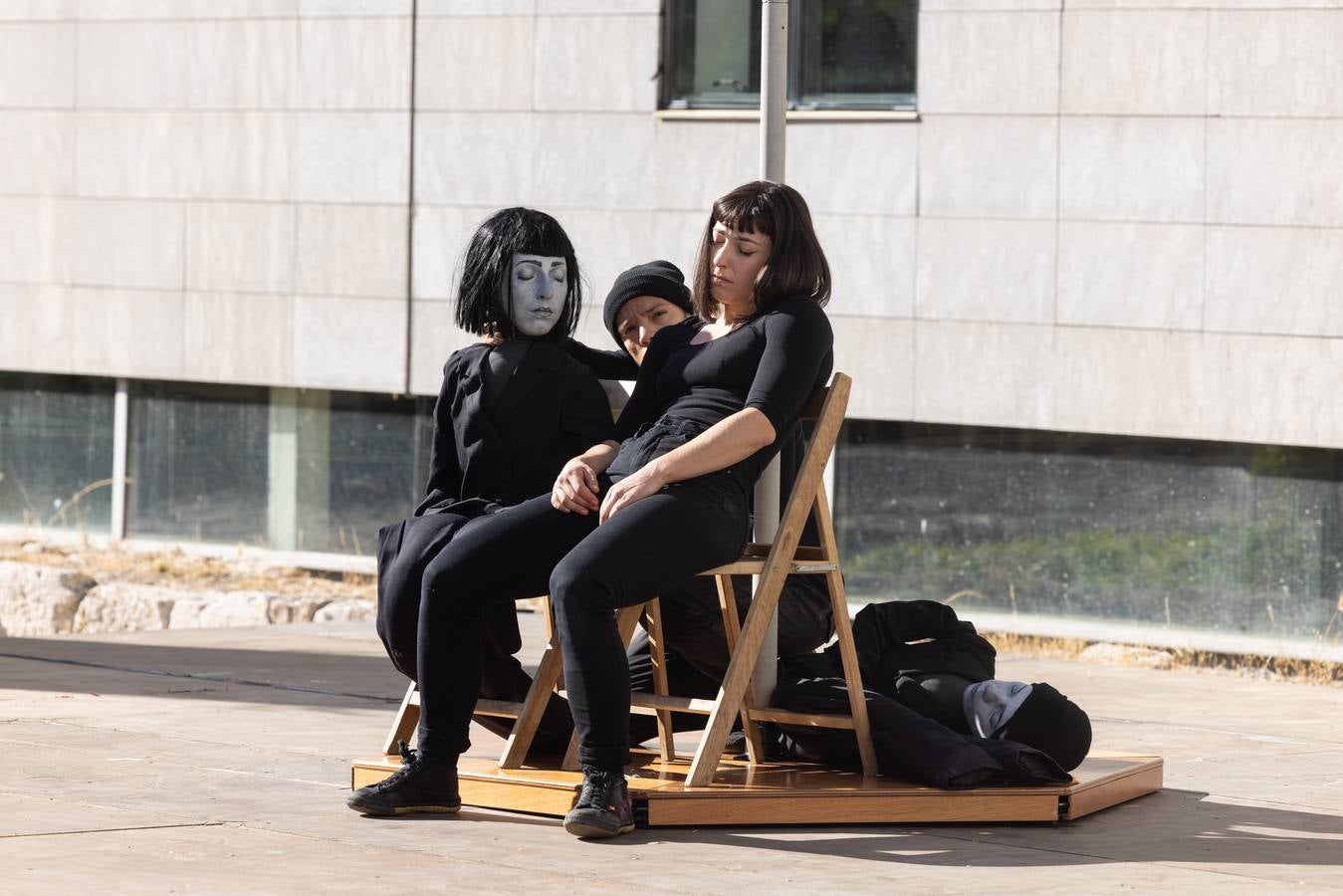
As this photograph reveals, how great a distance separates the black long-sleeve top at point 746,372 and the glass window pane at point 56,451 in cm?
985

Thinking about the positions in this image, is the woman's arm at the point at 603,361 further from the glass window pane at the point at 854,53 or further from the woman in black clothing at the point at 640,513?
the glass window pane at the point at 854,53

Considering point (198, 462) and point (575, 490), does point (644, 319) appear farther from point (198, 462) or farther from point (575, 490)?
point (198, 462)

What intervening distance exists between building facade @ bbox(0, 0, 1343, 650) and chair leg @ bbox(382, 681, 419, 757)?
5.91 metres

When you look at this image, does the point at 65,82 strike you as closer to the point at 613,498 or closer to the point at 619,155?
the point at 619,155

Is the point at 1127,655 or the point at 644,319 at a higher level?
the point at 644,319

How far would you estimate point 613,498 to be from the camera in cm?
601

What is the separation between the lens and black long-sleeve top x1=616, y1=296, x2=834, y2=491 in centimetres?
605

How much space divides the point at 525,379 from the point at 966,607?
20.8 feet

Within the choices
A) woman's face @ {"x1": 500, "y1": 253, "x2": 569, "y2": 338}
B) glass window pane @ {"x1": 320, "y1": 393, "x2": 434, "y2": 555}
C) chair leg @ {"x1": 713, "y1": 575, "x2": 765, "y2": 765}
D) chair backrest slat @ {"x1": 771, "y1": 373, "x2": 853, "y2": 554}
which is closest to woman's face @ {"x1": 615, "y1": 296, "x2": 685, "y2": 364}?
woman's face @ {"x1": 500, "y1": 253, "x2": 569, "y2": 338}

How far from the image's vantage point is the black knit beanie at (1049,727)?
21.0ft

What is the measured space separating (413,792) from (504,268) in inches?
59.6

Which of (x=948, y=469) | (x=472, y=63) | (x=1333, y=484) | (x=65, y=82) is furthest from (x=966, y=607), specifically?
(x=65, y=82)

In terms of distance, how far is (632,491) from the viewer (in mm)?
5973

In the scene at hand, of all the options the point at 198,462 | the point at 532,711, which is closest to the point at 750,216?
the point at 532,711
